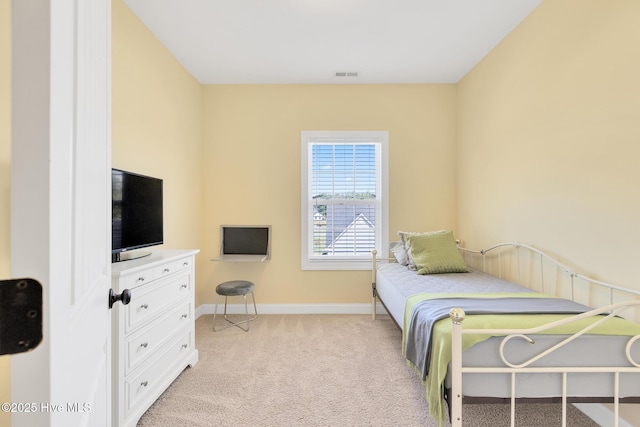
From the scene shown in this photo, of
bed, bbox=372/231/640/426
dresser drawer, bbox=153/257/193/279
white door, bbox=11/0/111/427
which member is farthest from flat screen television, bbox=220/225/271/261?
white door, bbox=11/0/111/427

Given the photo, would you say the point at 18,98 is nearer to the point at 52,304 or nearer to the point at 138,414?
the point at 52,304

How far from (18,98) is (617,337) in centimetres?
213

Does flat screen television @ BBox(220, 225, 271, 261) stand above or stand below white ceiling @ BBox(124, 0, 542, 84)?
below

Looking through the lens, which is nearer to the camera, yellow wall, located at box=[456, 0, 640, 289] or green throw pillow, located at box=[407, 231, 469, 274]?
yellow wall, located at box=[456, 0, 640, 289]

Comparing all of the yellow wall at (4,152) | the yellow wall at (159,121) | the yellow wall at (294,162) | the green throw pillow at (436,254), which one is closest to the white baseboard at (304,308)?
the yellow wall at (294,162)

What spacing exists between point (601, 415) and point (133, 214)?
10.5ft

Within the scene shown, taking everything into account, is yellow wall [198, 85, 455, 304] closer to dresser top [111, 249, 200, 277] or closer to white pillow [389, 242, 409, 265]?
white pillow [389, 242, 409, 265]

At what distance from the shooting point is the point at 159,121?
267 centimetres

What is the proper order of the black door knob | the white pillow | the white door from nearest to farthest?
1. the white door
2. the black door knob
3. the white pillow

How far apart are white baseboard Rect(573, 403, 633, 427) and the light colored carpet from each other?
0.05 m

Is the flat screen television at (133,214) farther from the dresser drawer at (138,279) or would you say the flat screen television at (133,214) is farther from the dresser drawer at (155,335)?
the dresser drawer at (155,335)

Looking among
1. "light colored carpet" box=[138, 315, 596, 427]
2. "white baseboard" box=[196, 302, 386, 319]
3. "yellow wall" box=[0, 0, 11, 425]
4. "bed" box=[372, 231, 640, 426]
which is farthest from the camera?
"white baseboard" box=[196, 302, 386, 319]

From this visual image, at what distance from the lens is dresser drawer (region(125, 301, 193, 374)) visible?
1.66 metres

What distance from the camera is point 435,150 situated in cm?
358
